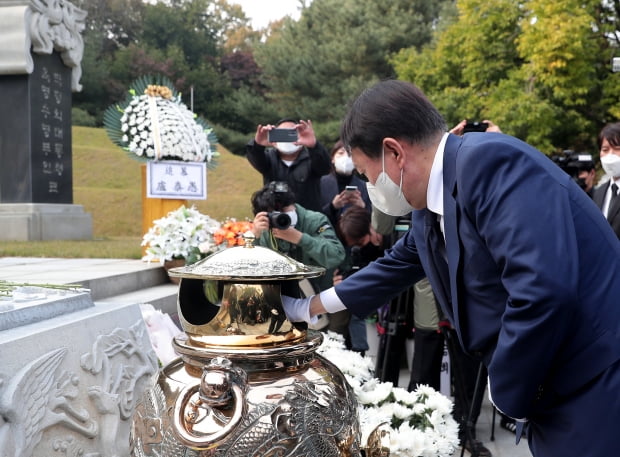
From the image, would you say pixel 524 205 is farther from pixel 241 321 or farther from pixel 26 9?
pixel 26 9

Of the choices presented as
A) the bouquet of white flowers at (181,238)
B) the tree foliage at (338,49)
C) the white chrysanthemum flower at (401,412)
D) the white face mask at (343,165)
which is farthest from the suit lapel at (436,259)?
the tree foliage at (338,49)

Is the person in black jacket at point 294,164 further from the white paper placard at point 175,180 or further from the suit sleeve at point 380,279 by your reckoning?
the suit sleeve at point 380,279

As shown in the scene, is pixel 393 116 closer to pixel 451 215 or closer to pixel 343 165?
pixel 451 215

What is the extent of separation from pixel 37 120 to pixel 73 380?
7.63m

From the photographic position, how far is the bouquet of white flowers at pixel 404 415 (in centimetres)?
229

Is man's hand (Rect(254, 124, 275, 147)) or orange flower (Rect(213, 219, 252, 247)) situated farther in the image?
orange flower (Rect(213, 219, 252, 247))

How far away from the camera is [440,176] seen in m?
1.60

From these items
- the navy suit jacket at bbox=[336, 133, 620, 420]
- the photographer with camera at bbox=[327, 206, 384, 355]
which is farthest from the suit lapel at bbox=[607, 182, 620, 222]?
the navy suit jacket at bbox=[336, 133, 620, 420]

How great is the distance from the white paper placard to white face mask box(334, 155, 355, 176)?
1705 millimetres

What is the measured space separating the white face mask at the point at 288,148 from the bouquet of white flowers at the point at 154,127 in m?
1.81

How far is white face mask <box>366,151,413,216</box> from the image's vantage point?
1.68m

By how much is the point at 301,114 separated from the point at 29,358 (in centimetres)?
2343

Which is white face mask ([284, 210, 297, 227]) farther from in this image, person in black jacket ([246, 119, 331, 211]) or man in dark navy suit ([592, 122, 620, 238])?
man in dark navy suit ([592, 122, 620, 238])

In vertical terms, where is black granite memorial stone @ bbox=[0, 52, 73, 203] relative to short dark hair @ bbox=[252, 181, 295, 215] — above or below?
above
